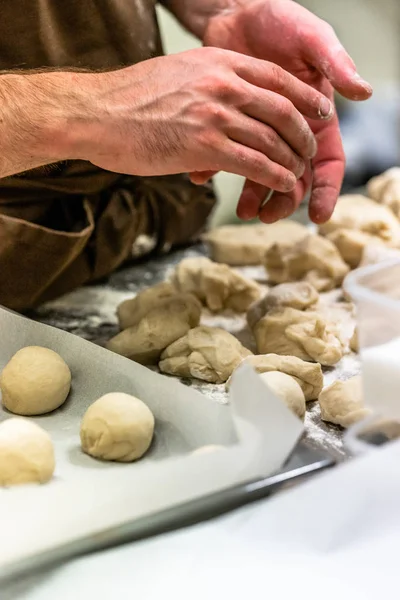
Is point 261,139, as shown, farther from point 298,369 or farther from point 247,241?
point 247,241

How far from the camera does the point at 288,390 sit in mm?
1085

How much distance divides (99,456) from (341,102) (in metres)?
2.51

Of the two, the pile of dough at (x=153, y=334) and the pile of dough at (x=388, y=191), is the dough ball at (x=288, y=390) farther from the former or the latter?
the pile of dough at (x=388, y=191)

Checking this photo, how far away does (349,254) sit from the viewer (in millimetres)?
1824

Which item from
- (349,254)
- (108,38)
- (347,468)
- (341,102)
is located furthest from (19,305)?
(341,102)

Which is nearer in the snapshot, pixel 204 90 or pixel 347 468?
pixel 347 468

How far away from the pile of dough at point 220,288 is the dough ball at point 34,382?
0.52 m

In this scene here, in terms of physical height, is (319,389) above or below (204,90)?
below

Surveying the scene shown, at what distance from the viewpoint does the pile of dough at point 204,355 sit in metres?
1.26

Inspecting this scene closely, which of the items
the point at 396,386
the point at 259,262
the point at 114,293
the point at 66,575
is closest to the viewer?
the point at 66,575

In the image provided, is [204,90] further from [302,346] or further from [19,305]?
[19,305]

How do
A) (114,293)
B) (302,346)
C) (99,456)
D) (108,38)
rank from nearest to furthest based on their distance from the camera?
1. (99,456)
2. (302,346)
3. (108,38)
4. (114,293)

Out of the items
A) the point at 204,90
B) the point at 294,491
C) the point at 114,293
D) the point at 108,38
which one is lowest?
the point at 114,293

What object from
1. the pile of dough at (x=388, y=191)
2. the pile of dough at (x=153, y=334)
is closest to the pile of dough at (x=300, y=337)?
the pile of dough at (x=153, y=334)
